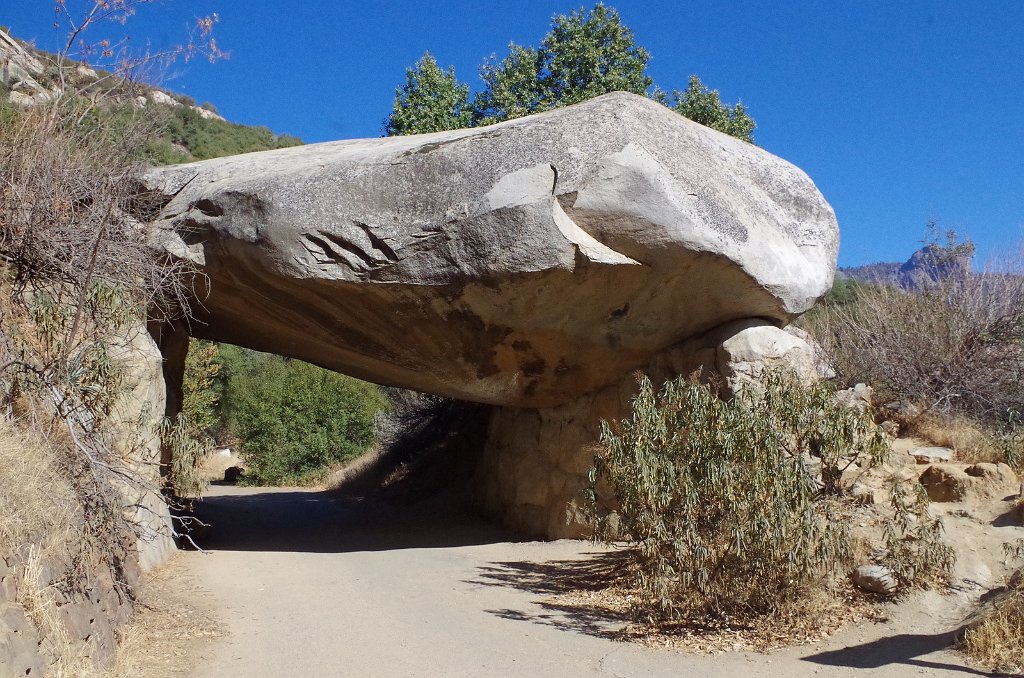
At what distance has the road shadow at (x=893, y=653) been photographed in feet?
17.7

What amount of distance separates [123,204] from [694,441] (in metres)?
5.81

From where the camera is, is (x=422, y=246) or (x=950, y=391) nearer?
(x=422, y=246)

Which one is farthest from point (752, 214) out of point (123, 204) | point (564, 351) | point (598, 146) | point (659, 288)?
point (123, 204)

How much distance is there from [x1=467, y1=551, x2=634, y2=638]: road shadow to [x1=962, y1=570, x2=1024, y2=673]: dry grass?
2.28m

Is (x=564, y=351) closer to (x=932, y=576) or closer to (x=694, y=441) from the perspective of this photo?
(x=694, y=441)

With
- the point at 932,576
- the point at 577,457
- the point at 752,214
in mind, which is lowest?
the point at 932,576

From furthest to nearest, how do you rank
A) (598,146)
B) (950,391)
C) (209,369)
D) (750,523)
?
(209,369) → (950,391) → (598,146) → (750,523)

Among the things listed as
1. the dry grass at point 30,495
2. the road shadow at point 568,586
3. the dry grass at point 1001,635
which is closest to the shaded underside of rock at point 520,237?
the road shadow at point 568,586

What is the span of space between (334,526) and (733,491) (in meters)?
7.66

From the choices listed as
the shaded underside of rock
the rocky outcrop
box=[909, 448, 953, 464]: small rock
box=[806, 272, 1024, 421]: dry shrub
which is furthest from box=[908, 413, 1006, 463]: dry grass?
the shaded underside of rock

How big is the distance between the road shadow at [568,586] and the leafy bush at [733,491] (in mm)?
487

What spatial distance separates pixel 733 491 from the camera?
625 cm

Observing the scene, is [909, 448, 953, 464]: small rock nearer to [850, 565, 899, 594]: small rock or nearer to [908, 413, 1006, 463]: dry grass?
[908, 413, 1006, 463]: dry grass

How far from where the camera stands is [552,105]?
1834cm
